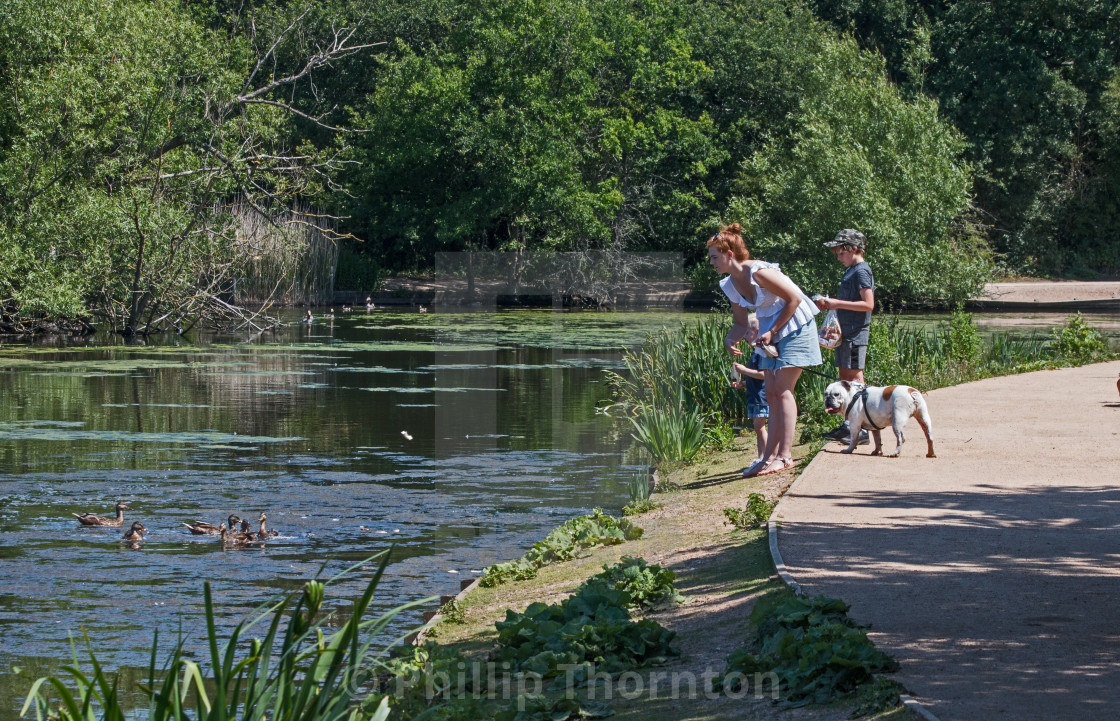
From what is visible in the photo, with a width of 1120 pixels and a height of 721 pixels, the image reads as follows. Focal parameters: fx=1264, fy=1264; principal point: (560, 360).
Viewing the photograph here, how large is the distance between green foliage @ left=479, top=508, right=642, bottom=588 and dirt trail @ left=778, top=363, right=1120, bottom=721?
50.6 inches

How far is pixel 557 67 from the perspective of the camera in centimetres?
4641

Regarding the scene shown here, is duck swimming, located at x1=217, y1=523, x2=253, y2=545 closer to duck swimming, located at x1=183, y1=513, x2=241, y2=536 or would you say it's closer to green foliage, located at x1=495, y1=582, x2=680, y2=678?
duck swimming, located at x1=183, y1=513, x2=241, y2=536

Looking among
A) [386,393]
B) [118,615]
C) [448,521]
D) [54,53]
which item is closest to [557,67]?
[54,53]

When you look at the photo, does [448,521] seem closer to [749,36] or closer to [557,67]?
[557,67]

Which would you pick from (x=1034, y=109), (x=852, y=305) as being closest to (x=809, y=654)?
(x=852, y=305)

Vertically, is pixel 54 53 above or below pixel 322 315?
above

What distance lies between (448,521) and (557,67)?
123ft

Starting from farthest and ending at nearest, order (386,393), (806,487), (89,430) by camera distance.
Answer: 1. (386,393)
2. (89,430)
3. (806,487)

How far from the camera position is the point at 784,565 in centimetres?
675

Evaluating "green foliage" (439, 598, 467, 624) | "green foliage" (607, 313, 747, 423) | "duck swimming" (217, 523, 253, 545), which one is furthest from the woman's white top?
"duck swimming" (217, 523, 253, 545)

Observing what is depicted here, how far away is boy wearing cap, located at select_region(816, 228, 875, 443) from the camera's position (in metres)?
10.9

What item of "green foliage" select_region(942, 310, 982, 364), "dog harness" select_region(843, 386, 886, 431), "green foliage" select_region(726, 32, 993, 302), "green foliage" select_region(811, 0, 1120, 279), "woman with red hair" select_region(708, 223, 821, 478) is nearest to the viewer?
"woman with red hair" select_region(708, 223, 821, 478)

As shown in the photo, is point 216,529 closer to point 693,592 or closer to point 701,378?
point 693,592

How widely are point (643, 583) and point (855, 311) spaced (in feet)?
16.9
